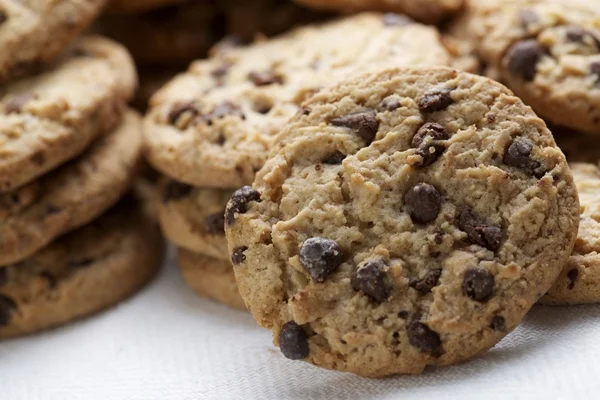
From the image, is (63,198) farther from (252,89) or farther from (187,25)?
(187,25)

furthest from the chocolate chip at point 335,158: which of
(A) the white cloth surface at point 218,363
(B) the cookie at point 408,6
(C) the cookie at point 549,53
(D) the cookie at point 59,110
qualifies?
(B) the cookie at point 408,6

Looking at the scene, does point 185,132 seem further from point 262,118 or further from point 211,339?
point 211,339

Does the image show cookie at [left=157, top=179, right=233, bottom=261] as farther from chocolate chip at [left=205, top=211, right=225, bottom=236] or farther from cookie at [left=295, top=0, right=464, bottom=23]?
cookie at [left=295, top=0, right=464, bottom=23]

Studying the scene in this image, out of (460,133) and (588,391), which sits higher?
(460,133)

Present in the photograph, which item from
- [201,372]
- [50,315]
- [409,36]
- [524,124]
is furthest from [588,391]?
[50,315]

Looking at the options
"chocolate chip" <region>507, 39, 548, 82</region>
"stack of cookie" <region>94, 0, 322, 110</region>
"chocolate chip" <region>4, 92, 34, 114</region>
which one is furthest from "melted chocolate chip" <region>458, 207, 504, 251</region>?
"stack of cookie" <region>94, 0, 322, 110</region>
